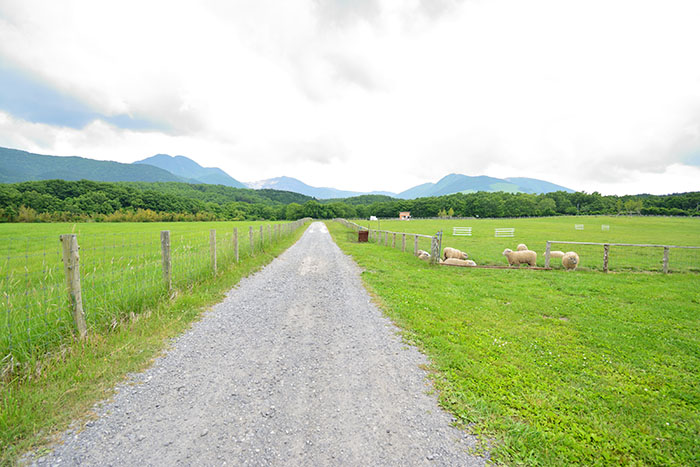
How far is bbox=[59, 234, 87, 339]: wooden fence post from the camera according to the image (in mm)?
4004

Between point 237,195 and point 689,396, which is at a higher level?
point 237,195

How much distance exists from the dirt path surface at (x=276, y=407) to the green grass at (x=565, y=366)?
20.1 inches

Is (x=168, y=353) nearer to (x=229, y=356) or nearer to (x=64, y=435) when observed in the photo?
(x=229, y=356)

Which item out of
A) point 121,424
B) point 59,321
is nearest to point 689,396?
point 121,424

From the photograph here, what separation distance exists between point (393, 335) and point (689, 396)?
12.2ft

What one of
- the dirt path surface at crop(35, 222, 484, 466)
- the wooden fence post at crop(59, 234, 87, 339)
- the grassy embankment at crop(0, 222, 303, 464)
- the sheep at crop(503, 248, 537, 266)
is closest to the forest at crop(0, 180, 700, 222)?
the grassy embankment at crop(0, 222, 303, 464)

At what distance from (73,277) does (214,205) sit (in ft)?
354

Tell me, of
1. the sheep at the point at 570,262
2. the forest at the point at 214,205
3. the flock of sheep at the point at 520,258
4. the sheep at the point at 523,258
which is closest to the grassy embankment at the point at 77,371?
the flock of sheep at the point at 520,258

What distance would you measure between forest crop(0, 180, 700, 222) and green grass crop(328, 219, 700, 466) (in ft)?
221

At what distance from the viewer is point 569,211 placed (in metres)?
127

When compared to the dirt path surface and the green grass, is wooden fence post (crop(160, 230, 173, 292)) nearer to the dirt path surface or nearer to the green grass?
the dirt path surface

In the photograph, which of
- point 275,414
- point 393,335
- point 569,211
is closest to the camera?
point 275,414

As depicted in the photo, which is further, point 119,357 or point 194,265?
point 194,265

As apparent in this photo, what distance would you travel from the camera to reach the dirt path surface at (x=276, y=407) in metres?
2.37
